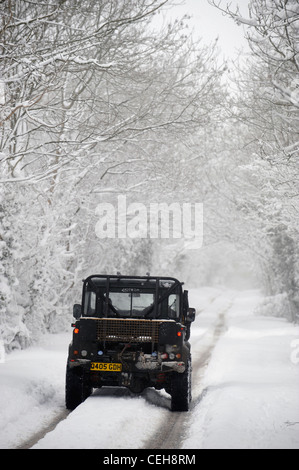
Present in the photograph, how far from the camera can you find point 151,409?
29.4 feet

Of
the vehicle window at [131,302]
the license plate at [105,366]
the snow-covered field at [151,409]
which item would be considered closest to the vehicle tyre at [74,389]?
the snow-covered field at [151,409]

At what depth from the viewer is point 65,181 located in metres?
18.1

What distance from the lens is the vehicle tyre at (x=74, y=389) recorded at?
29.5 ft

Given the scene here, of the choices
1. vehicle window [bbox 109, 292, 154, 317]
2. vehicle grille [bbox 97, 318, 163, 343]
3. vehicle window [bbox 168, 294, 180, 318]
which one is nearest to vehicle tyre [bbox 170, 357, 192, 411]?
vehicle grille [bbox 97, 318, 163, 343]

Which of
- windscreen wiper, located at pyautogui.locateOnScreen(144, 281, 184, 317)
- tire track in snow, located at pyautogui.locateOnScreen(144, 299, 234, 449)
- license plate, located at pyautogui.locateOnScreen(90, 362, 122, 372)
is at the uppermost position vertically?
windscreen wiper, located at pyautogui.locateOnScreen(144, 281, 184, 317)

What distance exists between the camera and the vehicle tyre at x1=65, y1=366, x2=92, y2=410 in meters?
9.00

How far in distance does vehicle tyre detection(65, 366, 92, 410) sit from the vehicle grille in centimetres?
74

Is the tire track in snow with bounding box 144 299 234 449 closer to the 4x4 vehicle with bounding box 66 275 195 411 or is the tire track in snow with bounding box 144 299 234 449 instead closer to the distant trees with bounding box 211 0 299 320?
the 4x4 vehicle with bounding box 66 275 195 411

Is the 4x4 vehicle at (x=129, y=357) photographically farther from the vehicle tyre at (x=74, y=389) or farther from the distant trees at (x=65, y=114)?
the distant trees at (x=65, y=114)

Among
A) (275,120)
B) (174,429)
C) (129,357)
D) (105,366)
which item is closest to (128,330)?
(129,357)

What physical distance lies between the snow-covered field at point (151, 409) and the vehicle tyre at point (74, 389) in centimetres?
23

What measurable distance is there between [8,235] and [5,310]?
2.03 meters
